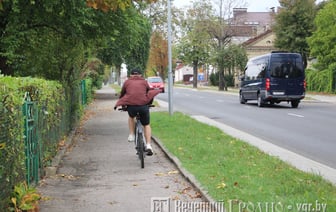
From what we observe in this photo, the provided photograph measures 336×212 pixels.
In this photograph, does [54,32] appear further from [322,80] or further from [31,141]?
[322,80]

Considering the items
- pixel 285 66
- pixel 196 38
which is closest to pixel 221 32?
pixel 196 38

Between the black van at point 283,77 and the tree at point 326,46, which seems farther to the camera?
the tree at point 326,46

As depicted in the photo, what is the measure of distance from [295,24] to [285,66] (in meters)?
28.8

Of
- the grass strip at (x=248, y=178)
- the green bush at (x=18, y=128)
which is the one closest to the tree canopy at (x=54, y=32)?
the green bush at (x=18, y=128)

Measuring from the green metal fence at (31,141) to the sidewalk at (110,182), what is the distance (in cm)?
28

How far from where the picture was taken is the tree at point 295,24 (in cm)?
5400

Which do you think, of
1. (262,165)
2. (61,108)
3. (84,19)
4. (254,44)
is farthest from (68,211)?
(254,44)

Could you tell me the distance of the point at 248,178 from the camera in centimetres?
736

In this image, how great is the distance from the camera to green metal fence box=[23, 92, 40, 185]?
6992 millimetres

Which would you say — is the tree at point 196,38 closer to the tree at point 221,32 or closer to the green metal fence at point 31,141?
the tree at point 221,32

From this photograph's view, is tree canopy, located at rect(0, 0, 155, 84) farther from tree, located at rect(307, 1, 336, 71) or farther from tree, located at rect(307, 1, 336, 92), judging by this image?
tree, located at rect(307, 1, 336, 71)

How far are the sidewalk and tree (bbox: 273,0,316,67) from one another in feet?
146

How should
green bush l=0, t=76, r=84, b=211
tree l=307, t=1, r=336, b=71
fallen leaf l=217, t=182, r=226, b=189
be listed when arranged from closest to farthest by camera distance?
green bush l=0, t=76, r=84, b=211 → fallen leaf l=217, t=182, r=226, b=189 → tree l=307, t=1, r=336, b=71

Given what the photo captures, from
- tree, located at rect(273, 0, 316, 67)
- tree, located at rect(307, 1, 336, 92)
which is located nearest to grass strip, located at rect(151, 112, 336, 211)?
tree, located at rect(307, 1, 336, 92)
